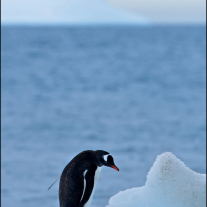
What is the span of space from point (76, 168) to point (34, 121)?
46.2 ft

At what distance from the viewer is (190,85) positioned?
2822 centimetres

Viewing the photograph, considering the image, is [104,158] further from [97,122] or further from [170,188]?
[97,122]

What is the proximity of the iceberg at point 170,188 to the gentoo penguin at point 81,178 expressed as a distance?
11.9 inches

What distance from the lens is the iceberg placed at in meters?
2.76

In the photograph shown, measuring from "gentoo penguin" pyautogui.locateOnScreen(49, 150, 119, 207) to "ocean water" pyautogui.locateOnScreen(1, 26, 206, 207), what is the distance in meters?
5.61

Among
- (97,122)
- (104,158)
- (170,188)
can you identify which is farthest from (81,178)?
(97,122)

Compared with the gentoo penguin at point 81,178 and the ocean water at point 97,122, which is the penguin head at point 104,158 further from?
the ocean water at point 97,122

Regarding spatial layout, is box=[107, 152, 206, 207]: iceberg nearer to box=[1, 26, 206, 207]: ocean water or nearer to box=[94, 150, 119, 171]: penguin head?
box=[94, 150, 119, 171]: penguin head

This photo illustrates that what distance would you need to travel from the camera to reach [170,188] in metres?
2.83

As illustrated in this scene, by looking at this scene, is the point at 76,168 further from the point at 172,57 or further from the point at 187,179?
the point at 172,57

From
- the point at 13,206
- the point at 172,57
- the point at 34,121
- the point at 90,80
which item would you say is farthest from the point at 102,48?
the point at 13,206

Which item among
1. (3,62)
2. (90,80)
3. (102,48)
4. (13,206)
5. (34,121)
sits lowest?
(13,206)

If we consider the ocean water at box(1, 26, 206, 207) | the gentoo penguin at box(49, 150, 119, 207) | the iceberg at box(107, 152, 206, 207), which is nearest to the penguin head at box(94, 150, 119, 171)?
the gentoo penguin at box(49, 150, 119, 207)

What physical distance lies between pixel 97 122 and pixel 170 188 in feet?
43.3
